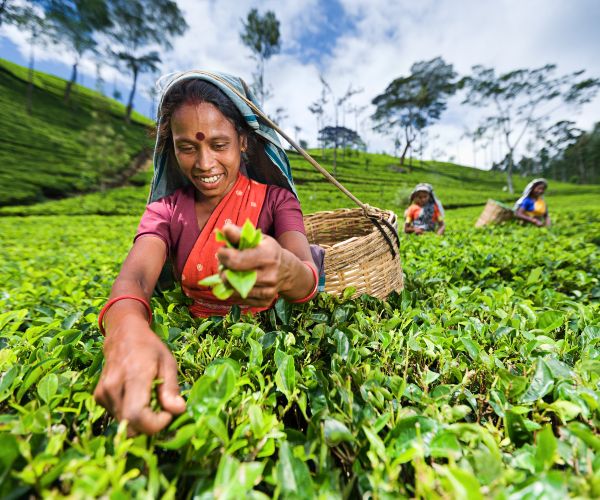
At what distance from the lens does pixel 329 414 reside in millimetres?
648

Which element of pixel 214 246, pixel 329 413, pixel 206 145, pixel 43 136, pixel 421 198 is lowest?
pixel 43 136

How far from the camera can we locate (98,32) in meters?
32.4

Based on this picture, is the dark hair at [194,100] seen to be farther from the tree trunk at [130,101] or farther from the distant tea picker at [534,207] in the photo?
the tree trunk at [130,101]

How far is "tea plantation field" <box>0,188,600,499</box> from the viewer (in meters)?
0.49

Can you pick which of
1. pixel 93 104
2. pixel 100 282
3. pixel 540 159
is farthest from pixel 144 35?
pixel 540 159

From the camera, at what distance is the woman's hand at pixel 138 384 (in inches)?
21.1

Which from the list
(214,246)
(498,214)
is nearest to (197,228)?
(214,246)

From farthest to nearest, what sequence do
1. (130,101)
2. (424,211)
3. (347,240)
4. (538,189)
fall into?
1. (130,101)
2. (538,189)
3. (424,211)
4. (347,240)

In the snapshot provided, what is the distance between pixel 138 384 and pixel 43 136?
96.9 ft

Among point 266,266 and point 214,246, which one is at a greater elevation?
point 266,266

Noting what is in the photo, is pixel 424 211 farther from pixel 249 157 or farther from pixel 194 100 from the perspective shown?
pixel 194 100

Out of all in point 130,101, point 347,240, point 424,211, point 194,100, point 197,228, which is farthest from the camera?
point 130,101

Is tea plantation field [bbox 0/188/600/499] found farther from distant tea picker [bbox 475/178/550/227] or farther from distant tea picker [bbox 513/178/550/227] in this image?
distant tea picker [bbox 513/178/550/227]

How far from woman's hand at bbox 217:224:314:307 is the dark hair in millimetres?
795
